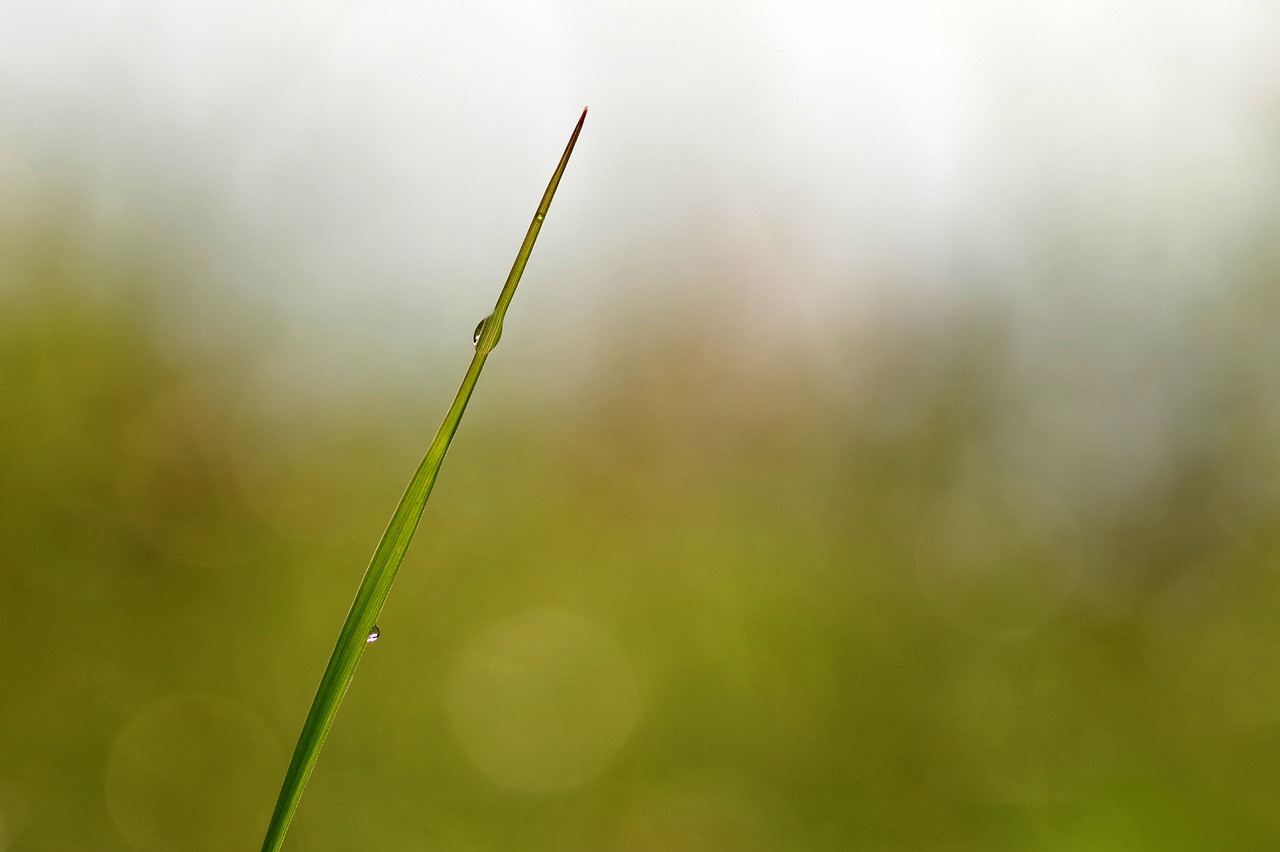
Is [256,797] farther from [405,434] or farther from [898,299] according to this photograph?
[898,299]

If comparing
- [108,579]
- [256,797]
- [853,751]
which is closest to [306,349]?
[108,579]

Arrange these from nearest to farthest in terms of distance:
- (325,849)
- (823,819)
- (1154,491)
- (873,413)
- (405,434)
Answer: (325,849) < (823,819) < (1154,491) < (873,413) < (405,434)

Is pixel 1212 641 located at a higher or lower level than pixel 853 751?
higher

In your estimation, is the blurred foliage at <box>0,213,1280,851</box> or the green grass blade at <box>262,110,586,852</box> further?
the blurred foliage at <box>0,213,1280,851</box>

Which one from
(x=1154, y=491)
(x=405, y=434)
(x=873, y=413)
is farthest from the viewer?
(x=405, y=434)

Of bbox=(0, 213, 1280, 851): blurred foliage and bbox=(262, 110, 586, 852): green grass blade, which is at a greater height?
bbox=(0, 213, 1280, 851): blurred foliage
